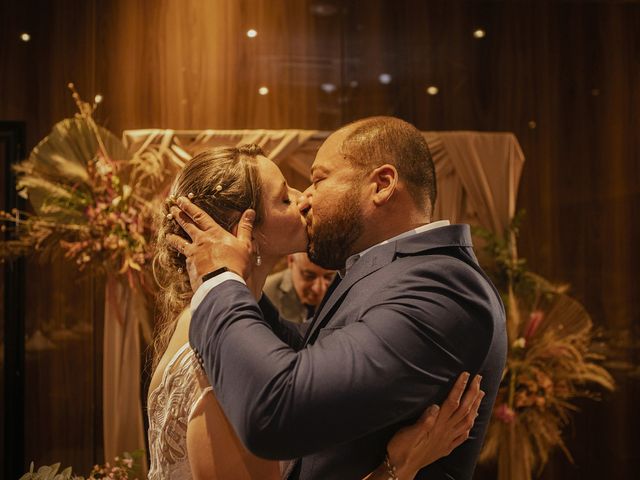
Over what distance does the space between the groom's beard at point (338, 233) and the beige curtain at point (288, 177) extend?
5.53ft

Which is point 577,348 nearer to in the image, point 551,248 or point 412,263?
point 551,248

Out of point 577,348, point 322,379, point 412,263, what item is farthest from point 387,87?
point 322,379

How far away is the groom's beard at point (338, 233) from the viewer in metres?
1.79

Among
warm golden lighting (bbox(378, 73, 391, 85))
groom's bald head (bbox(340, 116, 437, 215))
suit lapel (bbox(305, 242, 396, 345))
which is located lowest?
suit lapel (bbox(305, 242, 396, 345))

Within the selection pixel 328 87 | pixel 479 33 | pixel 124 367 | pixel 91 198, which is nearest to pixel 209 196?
pixel 91 198

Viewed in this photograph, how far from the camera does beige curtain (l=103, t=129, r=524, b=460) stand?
11.1 feet

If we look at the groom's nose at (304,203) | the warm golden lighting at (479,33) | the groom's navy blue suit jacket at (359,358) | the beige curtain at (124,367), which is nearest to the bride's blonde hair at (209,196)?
the groom's nose at (304,203)

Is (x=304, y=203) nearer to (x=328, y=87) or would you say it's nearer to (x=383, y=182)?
(x=383, y=182)

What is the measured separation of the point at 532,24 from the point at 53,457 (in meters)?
3.61

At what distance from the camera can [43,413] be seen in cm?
395

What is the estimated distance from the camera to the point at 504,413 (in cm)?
341

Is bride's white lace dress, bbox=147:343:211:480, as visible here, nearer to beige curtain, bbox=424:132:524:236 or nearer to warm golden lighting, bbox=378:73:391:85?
beige curtain, bbox=424:132:524:236

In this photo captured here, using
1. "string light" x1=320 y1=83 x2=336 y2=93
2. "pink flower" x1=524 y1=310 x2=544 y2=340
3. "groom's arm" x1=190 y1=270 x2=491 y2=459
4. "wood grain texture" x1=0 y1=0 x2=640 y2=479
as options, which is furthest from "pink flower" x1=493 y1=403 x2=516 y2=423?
"groom's arm" x1=190 y1=270 x2=491 y2=459

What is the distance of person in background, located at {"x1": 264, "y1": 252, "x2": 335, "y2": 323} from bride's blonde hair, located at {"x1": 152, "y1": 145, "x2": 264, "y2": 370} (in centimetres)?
154
